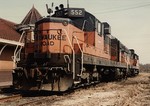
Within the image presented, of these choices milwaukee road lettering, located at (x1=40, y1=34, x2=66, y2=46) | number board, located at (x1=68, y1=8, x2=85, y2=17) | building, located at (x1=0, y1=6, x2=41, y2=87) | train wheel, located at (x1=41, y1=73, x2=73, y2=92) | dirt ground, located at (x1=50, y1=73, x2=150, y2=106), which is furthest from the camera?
building, located at (x1=0, y1=6, x2=41, y2=87)

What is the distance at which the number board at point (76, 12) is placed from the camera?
1352 cm

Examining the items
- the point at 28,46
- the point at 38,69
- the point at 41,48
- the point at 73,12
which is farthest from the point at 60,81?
the point at 73,12

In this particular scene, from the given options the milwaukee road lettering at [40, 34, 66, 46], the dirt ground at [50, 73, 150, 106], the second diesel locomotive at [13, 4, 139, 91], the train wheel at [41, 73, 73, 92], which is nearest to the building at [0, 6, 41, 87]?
the second diesel locomotive at [13, 4, 139, 91]

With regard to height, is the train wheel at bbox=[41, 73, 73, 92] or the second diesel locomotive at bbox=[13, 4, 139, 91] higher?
the second diesel locomotive at bbox=[13, 4, 139, 91]

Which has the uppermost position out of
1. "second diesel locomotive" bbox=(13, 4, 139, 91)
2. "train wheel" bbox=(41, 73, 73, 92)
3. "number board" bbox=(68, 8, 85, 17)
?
"number board" bbox=(68, 8, 85, 17)

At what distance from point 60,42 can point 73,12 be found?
2.33 metres

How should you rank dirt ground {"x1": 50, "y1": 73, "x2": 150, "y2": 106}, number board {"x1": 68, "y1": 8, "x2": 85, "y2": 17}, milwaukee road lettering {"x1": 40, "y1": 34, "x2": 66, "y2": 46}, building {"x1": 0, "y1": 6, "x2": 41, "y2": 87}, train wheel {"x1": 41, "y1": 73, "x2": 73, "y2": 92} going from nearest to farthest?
dirt ground {"x1": 50, "y1": 73, "x2": 150, "y2": 106}
train wheel {"x1": 41, "y1": 73, "x2": 73, "y2": 92}
milwaukee road lettering {"x1": 40, "y1": 34, "x2": 66, "y2": 46}
number board {"x1": 68, "y1": 8, "x2": 85, "y2": 17}
building {"x1": 0, "y1": 6, "x2": 41, "y2": 87}

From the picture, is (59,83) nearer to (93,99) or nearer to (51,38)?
(93,99)

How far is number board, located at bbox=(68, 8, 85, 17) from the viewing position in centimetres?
1352

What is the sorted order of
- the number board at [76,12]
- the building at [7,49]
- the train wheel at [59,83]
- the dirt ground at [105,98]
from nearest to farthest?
the dirt ground at [105,98] < the train wheel at [59,83] < the number board at [76,12] < the building at [7,49]

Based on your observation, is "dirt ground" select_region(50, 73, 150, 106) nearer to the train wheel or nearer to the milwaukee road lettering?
the train wheel

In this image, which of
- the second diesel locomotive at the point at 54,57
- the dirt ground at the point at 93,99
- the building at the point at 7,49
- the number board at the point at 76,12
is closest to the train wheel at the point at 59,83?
the second diesel locomotive at the point at 54,57

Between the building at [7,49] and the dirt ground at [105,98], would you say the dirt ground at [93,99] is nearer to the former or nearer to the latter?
the dirt ground at [105,98]

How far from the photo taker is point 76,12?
13.8 metres
